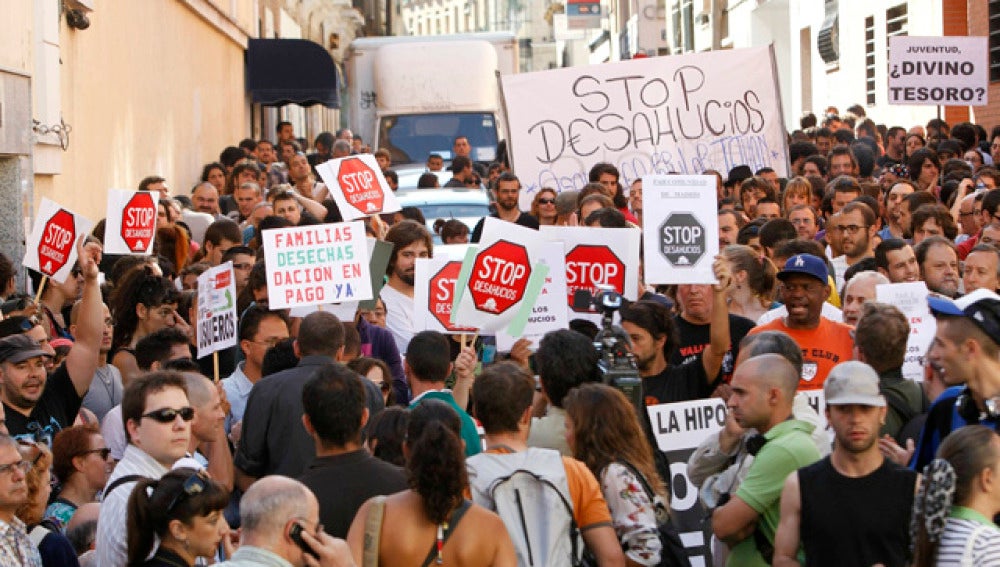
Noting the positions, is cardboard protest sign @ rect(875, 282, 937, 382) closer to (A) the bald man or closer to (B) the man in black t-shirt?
(B) the man in black t-shirt

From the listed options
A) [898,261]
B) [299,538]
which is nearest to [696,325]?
[898,261]

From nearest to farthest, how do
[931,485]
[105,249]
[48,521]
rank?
1. [931,485]
2. [48,521]
3. [105,249]

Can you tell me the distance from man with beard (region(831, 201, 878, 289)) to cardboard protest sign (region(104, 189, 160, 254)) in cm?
441

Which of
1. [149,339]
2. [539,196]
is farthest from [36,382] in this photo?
[539,196]

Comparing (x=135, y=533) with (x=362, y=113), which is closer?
(x=135, y=533)

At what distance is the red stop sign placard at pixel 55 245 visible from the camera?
9352 mm

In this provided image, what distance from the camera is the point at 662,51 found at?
39.1 m

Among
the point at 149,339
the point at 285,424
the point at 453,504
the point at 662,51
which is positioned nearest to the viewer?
the point at 453,504

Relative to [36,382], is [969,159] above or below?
above

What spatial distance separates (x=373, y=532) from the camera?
5.16 m

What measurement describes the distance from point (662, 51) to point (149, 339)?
3228 cm

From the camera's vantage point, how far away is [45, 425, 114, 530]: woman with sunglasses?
6363 millimetres

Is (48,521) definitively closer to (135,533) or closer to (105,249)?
(135,533)

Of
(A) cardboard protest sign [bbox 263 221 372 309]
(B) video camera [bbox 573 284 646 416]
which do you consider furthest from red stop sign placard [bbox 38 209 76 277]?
(B) video camera [bbox 573 284 646 416]
